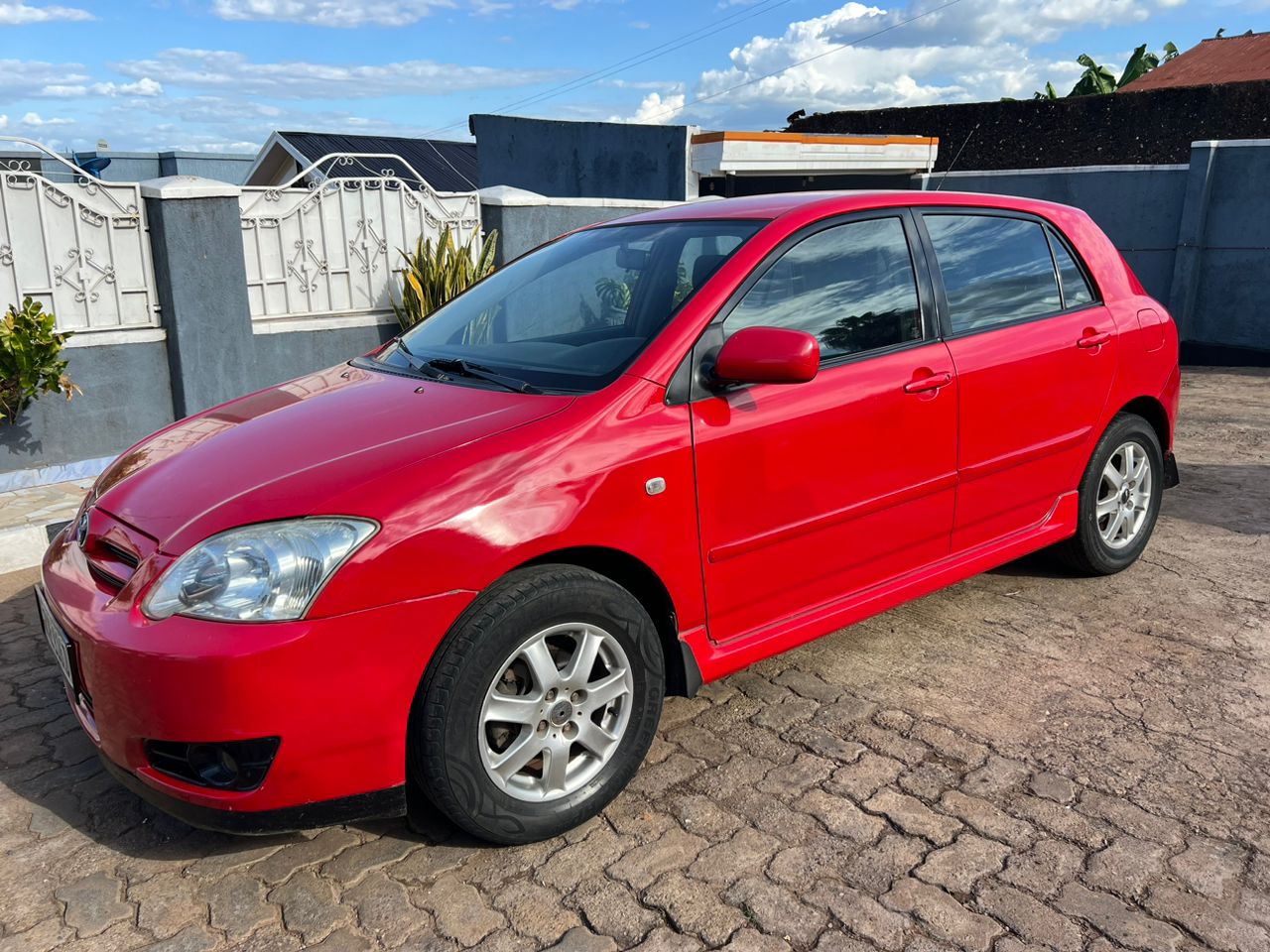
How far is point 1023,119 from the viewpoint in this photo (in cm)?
2036

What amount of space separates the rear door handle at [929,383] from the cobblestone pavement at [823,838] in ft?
3.55

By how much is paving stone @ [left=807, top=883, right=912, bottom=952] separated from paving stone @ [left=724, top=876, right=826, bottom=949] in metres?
0.05

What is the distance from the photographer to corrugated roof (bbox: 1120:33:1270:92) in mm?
26734

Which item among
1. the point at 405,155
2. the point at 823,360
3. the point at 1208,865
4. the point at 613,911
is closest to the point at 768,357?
the point at 823,360

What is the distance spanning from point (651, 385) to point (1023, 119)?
2016 cm

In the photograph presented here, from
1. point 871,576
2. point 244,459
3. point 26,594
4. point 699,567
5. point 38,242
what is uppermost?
point 38,242

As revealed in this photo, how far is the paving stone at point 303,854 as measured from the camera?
278 centimetres

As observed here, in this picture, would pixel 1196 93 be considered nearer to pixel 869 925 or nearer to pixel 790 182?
pixel 790 182

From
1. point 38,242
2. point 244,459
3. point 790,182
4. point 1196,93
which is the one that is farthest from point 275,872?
point 1196,93

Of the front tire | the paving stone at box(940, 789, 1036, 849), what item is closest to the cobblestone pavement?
the paving stone at box(940, 789, 1036, 849)

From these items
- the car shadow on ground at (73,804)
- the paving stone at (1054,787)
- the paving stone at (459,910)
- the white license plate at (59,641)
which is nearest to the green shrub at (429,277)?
the car shadow on ground at (73,804)

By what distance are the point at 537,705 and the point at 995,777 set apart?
1.45 meters

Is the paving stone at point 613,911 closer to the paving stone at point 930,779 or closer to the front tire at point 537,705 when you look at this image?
the front tire at point 537,705

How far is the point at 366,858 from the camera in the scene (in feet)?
9.31
